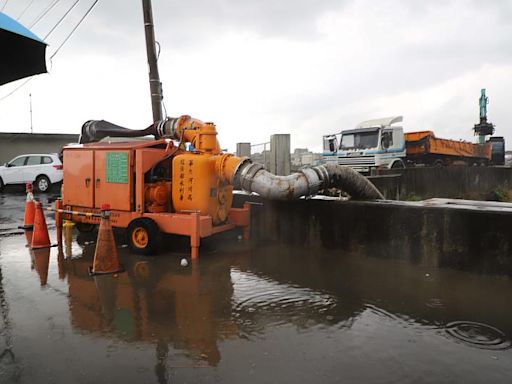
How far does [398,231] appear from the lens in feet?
20.9

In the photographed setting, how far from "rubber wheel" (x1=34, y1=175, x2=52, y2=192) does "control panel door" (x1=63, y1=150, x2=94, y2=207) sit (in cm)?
1055

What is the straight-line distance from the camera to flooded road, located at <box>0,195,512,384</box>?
3244 mm

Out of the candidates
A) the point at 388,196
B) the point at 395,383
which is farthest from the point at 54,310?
the point at 388,196

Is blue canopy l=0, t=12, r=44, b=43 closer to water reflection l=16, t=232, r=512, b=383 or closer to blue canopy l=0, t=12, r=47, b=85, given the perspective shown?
blue canopy l=0, t=12, r=47, b=85

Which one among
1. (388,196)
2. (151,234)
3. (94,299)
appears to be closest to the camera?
(94,299)

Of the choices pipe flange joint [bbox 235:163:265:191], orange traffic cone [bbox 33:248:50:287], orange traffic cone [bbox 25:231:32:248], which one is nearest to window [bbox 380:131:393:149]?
pipe flange joint [bbox 235:163:265:191]

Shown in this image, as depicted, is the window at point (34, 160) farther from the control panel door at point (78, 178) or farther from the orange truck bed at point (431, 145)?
the orange truck bed at point (431, 145)

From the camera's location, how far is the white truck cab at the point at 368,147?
20766 millimetres

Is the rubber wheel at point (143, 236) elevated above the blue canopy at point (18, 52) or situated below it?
below

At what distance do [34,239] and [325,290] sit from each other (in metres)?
5.32

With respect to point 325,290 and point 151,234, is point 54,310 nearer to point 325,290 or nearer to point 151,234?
point 151,234

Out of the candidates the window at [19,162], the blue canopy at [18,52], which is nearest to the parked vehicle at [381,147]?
the window at [19,162]

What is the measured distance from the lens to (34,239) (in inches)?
296

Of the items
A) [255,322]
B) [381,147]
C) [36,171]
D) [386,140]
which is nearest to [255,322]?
[255,322]
